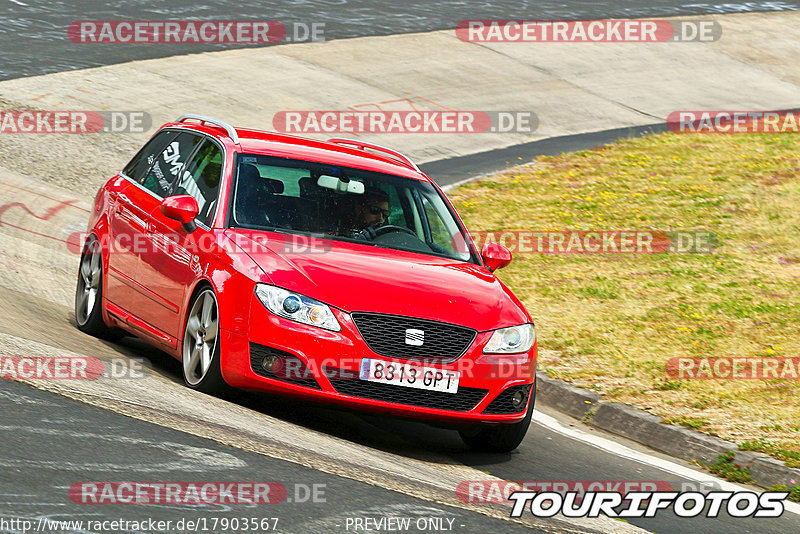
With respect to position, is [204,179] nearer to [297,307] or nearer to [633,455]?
[297,307]

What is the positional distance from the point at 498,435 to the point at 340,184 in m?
2.06

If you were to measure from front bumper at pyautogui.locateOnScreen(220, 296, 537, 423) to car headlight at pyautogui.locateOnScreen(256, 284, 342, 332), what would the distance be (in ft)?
0.11

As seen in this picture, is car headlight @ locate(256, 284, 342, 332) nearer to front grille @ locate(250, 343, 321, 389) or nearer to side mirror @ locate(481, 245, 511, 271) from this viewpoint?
front grille @ locate(250, 343, 321, 389)

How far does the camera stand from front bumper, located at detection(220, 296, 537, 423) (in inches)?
277

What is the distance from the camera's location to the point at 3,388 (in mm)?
6613

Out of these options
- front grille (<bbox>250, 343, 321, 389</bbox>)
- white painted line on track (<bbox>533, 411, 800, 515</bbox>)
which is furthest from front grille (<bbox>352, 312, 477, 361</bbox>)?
white painted line on track (<bbox>533, 411, 800, 515</bbox>)

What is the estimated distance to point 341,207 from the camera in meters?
8.33

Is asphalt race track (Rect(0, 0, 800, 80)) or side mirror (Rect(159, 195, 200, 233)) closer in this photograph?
side mirror (Rect(159, 195, 200, 233))

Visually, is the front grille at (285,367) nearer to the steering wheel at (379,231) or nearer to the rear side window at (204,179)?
the rear side window at (204,179)

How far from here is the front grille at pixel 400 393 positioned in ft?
23.3

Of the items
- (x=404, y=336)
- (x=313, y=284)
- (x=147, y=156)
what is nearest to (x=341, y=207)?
(x=313, y=284)

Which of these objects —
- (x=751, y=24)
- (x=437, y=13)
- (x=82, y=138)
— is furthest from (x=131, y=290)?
(x=751, y=24)

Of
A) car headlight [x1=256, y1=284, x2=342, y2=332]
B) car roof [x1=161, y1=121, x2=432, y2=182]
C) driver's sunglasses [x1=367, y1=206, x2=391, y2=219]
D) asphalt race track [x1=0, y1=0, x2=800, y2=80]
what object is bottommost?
asphalt race track [x1=0, y1=0, x2=800, y2=80]

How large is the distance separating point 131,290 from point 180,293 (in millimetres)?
961
